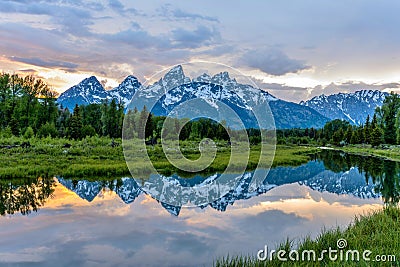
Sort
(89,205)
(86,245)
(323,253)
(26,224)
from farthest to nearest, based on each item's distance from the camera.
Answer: (89,205)
(26,224)
(86,245)
(323,253)

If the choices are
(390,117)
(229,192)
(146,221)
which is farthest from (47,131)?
(390,117)

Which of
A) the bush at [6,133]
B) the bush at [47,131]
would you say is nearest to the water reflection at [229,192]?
the bush at [6,133]

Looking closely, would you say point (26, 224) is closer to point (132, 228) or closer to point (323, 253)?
point (132, 228)

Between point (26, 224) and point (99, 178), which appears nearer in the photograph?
point (26, 224)

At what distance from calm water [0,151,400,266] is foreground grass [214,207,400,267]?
205 centimetres

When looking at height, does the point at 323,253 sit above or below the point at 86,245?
above

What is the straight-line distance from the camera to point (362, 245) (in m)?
9.27

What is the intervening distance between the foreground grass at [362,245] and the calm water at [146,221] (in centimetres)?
205

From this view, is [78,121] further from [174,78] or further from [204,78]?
[174,78]

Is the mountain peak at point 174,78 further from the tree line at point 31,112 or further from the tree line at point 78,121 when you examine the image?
the tree line at point 31,112

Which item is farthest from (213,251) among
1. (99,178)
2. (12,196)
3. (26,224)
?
(99,178)

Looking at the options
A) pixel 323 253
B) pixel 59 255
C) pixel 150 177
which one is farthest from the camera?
pixel 150 177

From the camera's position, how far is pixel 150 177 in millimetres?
26406

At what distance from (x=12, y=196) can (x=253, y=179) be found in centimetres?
1750
